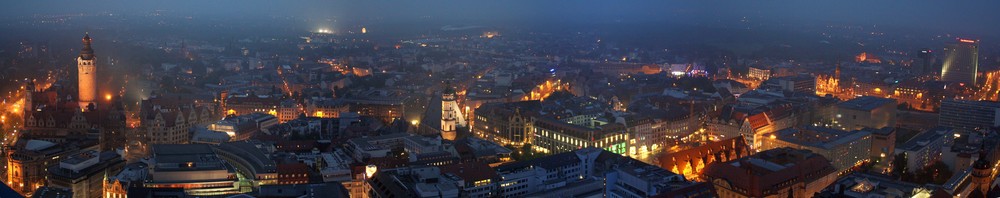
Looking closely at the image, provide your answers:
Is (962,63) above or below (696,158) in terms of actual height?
above

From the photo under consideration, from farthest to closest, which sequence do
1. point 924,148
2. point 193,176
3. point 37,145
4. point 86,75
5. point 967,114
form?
1. point 967,114
2. point 86,75
3. point 924,148
4. point 37,145
5. point 193,176

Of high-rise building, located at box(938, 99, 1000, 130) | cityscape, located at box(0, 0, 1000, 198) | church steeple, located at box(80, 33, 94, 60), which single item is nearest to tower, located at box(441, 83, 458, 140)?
cityscape, located at box(0, 0, 1000, 198)

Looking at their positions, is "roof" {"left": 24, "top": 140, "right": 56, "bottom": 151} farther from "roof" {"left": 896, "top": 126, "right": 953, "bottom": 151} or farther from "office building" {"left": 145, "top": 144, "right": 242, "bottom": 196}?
"roof" {"left": 896, "top": 126, "right": 953, "bottom": 151}

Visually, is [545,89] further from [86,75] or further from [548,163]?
[548,163]

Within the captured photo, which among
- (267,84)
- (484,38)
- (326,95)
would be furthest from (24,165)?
(484,38)

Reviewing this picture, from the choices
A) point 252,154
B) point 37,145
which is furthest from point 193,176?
point 37,145

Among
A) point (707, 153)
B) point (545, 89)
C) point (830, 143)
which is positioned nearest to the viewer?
point (707, 153)
